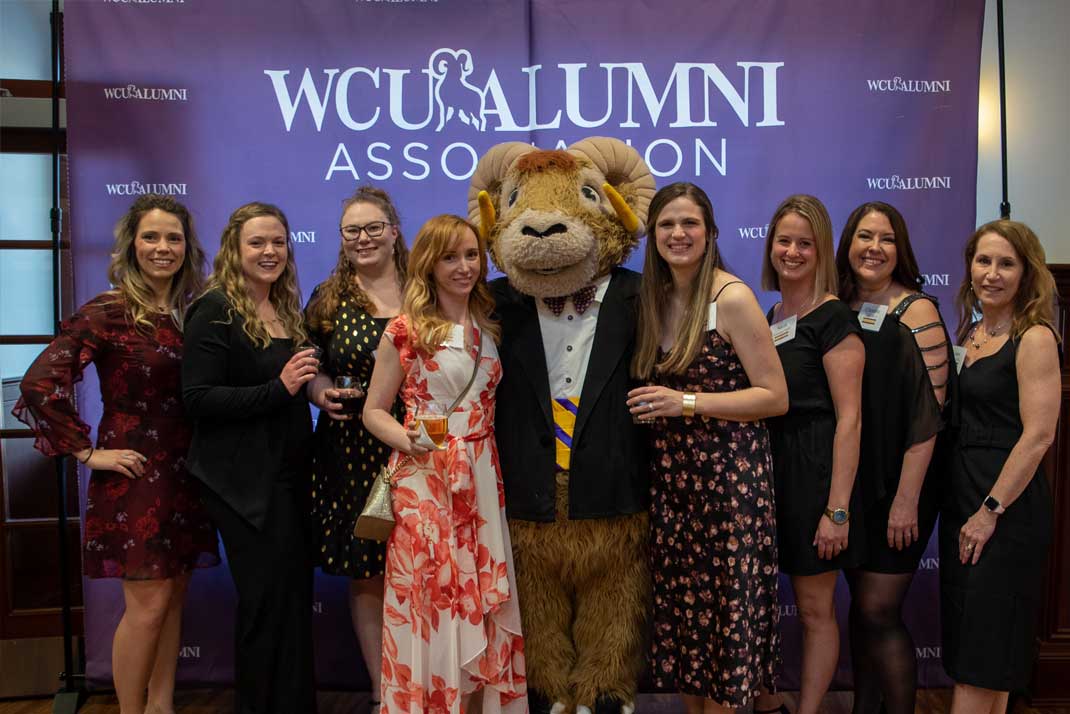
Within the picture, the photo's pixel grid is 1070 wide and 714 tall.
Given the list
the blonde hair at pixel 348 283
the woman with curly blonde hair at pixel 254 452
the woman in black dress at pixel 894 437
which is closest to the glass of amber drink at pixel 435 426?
the woman with curly blonde hair at pixel 254 452

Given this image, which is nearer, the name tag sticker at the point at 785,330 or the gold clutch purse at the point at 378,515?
the gold clutch purse at the point at 378,515

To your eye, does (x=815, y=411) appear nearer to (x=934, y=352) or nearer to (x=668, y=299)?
(x=934, y=352)

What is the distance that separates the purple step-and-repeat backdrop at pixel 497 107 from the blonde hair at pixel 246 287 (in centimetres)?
79

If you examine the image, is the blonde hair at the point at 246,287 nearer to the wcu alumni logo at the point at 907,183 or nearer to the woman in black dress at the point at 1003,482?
the woman in black dress at the point at 1003,482

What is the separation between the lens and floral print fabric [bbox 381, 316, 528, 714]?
217 cm

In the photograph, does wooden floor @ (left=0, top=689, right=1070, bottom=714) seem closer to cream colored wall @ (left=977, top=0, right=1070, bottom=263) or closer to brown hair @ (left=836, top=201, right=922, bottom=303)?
brown hair @ (left=836, top=201, right=922, bottom=303)

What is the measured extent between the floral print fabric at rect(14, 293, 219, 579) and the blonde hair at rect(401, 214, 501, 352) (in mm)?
903

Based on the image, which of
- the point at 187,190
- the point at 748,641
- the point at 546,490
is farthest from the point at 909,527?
the point at 187,190

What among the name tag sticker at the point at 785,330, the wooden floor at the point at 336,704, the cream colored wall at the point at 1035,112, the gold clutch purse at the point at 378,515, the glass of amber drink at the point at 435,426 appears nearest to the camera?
the glass of amber drink at the point at 435,426

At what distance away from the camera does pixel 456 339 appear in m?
2.23

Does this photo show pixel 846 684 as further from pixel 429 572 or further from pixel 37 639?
pixel 37 639

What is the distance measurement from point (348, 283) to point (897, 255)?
184cm

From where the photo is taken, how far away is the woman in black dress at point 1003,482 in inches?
87.7

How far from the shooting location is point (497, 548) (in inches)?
88.8
